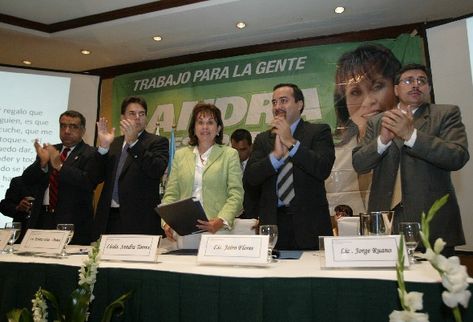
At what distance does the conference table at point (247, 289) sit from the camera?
0.98 meters

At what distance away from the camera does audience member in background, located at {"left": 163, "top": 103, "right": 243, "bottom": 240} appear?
1913 millimetres

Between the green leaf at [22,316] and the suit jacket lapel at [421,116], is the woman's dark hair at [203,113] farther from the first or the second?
the green leaf at [22,316]

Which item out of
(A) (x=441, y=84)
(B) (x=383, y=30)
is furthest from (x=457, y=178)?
(B) (x=383, y=30)

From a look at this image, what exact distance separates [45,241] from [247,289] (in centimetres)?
90

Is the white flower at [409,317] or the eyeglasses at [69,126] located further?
the eyeglasses at [69,126]

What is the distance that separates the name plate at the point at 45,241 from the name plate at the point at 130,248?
22 cm

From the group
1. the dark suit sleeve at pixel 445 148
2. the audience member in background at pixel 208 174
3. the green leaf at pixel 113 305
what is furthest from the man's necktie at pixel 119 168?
the dark suit sleeve at pixel 445 148

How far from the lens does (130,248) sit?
53.4 inches

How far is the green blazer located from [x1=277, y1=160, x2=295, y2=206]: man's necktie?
0.19 metres

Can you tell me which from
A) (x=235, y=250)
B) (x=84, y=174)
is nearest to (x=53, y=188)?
(x=84, y=174)

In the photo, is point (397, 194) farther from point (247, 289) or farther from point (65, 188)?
point (65, 188)

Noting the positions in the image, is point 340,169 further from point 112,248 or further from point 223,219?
point 112,248

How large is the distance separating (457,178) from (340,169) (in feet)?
3.05

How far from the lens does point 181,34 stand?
4152mm
